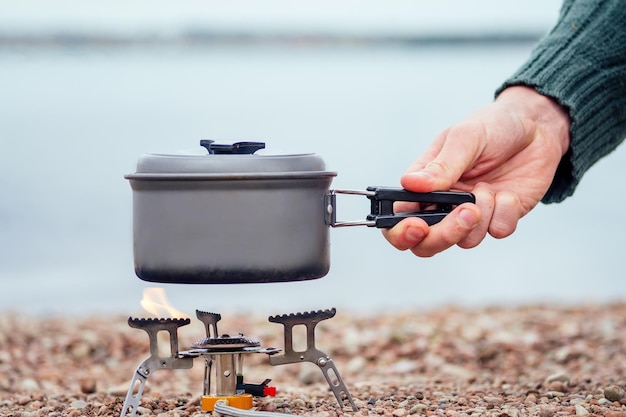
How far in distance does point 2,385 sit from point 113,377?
0.62m

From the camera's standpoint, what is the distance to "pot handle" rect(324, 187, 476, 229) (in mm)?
2744

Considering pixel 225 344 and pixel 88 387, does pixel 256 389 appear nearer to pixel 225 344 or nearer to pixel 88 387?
pixel 225 344

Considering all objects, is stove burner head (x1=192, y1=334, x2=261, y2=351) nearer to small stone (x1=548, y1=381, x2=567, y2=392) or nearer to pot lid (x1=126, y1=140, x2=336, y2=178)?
pot lid (x1=126, y1=140, x2=336, y2=178)

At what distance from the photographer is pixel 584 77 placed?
3588 mm

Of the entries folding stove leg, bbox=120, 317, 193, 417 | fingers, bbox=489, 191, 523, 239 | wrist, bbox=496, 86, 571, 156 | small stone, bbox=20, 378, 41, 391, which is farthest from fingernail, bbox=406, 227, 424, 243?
small stone, bbox=20, 378, 41, 391

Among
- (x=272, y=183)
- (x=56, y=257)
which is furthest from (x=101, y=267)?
(x=272, y=183)

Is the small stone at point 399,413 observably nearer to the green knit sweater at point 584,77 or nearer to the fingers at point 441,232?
the fingers at point 441,232

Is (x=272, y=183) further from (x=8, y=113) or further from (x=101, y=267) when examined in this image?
(x=8, y=113)

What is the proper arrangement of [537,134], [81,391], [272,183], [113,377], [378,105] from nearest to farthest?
[272,183]
[537,134]
[81,391]
[113,377]
[378,105]

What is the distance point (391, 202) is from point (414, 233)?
0.10 meters

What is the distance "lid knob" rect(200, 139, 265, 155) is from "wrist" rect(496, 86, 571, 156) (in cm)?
114

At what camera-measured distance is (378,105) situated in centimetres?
2211

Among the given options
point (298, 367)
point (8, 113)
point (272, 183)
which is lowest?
point (298, 367)

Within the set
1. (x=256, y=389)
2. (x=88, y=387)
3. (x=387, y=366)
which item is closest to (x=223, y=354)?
(x=256, y=389)
